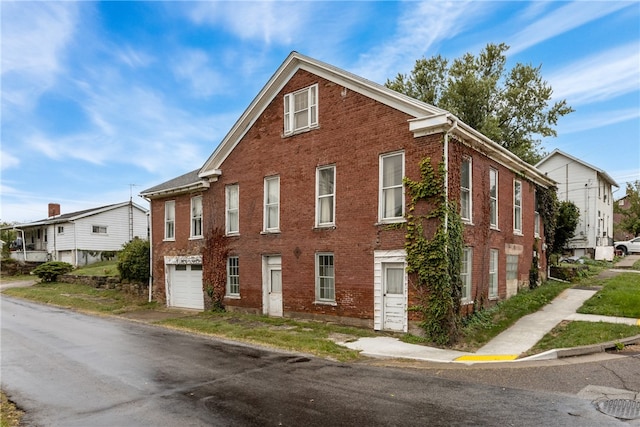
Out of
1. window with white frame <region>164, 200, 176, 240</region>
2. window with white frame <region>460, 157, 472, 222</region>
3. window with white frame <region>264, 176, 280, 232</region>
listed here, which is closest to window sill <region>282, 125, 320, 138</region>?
window with white frame <region>264, 176, 280, 232</region>

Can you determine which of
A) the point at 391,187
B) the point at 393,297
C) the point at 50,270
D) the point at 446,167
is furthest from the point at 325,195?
the point at 50,270

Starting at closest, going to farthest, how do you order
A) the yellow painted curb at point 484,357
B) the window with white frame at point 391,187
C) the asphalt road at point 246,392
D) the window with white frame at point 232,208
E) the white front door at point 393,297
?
the asphalt road at point 246,392
the yellow painted curb at point 484,357
the white front door at point 393,297
the window with white frame at point 391,187
the window with white frame at point 232,208

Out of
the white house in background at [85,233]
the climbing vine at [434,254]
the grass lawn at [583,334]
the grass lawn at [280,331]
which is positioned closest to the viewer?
the grass lawn at [583,334]

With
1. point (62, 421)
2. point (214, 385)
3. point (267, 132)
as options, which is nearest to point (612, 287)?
Result: point (267, 132)

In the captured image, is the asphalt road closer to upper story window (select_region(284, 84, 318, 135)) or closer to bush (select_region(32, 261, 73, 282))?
upper story window (select_region(284, 84, 318, 135))

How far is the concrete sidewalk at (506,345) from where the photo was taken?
10252 mm

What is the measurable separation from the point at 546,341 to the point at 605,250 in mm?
25079

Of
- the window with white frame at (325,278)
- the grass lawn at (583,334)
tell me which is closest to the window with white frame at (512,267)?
the grass lawn at (583,334)

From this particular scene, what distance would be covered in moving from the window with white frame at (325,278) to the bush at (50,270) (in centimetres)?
2500

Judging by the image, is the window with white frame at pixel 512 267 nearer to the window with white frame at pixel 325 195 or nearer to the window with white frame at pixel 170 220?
the window with white frame at pixel 325 195

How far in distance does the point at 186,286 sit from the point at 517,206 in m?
15.5

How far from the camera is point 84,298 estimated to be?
944 inches

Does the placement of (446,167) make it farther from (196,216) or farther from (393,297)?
(196,216)

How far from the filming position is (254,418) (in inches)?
248
